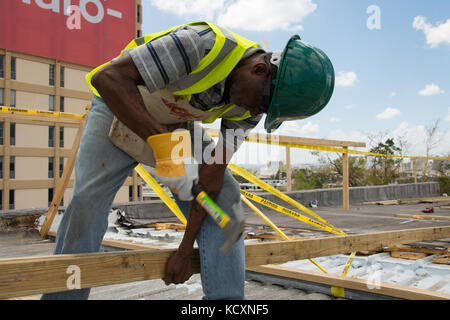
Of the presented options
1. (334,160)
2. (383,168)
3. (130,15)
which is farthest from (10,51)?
(383,168)

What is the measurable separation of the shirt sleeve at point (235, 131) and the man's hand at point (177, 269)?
1.97ft

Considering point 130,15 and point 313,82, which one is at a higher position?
point 130,15

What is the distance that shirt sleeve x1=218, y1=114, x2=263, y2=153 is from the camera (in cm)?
181

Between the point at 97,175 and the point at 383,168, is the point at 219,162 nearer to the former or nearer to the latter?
the point at 97,175

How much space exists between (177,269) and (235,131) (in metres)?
0.76

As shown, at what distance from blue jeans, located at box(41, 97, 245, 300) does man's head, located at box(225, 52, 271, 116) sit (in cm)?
45

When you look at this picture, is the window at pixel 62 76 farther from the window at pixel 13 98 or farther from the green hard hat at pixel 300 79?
the green hard hat at pixel 300 79

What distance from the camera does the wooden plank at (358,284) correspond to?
7.13ft

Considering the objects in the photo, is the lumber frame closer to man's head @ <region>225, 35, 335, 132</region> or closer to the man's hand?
the man's hand

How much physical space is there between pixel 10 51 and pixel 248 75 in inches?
1410

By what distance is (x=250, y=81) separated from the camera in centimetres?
142

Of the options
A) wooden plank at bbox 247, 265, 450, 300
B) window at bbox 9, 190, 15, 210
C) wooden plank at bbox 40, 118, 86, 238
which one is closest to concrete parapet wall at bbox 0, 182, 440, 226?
wooden plank at bbox 40, 118, 86, 238

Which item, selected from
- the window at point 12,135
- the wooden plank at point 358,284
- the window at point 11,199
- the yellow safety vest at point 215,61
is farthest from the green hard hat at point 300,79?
the window at point 12,135

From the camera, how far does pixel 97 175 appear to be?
1.58 metres
